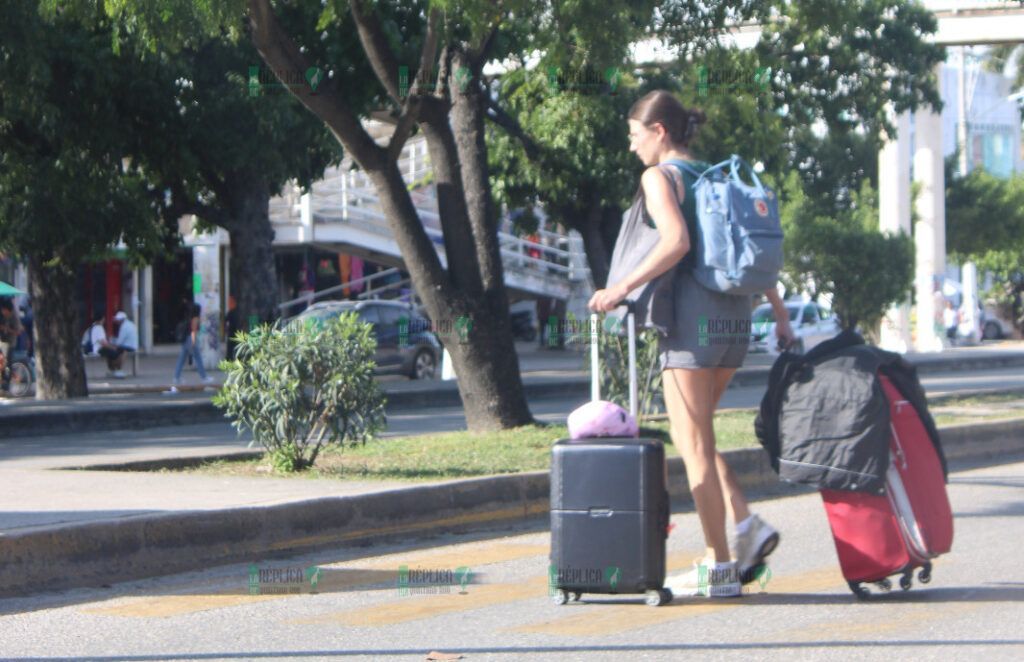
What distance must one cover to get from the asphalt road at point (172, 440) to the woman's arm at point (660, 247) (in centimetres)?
652

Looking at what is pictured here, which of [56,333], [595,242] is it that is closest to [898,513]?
[56,333]

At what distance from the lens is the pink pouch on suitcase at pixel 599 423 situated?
5.98 meters

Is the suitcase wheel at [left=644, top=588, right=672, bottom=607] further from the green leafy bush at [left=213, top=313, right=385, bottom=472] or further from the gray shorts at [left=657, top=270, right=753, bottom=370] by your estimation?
the green leafy bush at [left=213, top=313, right=385, bottom=472]

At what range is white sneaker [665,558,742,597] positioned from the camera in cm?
635

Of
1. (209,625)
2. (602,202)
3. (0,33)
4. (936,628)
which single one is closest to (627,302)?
(936,628)

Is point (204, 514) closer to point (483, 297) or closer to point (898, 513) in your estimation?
point (898, 513)

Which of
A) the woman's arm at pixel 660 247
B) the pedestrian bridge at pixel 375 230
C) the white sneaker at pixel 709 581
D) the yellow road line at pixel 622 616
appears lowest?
the yellow road line at pixel 622 616

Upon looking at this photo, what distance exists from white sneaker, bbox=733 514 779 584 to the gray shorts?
681 mm

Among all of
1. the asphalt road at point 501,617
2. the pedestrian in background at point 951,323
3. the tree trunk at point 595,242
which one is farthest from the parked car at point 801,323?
the asphalt road at point 501,617

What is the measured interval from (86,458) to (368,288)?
30.7m

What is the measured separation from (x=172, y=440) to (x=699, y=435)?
36.8ft

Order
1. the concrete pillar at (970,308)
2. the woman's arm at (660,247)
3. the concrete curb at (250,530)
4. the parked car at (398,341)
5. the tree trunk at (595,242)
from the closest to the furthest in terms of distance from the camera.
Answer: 1. the woman's arm at (660,247)
2. the concrete curb at (250,530)
3. the tree trunk at (595,242)
4. the parked car at (398,341)
5. the concrete pillar at (970,308)

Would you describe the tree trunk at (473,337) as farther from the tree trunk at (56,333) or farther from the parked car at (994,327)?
the parked car at (994,327)

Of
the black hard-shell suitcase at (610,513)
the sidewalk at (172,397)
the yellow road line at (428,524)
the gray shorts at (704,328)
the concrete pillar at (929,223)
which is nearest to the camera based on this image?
the black hard-shell suitcase at (610,513)
